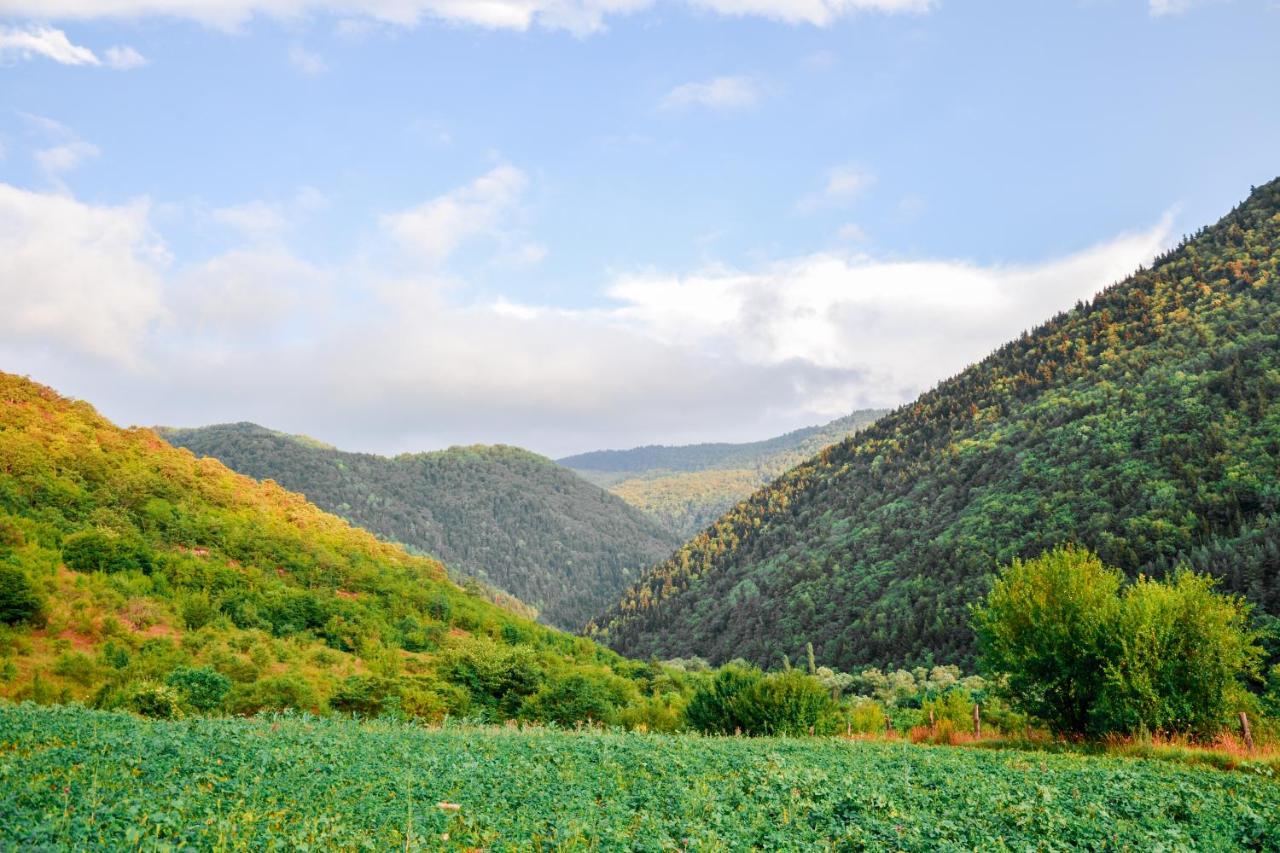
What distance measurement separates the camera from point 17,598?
111 feet

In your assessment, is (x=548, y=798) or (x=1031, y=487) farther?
(x=1031, y=487)

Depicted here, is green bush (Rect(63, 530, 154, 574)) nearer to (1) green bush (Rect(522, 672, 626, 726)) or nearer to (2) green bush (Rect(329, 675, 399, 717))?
(2) green bush (Rect(329, 675, 399, 717))

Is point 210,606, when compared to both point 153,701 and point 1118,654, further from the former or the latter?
point 1118,654

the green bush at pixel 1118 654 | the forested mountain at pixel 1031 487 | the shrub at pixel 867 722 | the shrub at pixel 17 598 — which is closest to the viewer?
the green bush at pixel 1118 654

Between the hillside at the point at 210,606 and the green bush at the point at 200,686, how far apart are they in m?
0.08

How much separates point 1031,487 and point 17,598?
96670mm

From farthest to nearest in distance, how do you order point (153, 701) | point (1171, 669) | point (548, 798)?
point (153, 701) → point (1171, 669) → point (548, 798)

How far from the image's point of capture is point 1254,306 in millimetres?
95125

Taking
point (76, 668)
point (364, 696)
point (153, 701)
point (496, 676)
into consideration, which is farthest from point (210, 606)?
point (153, 701)

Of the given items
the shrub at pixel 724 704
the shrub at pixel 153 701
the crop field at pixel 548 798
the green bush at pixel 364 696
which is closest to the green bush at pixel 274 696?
the green bush at pixel 364 696

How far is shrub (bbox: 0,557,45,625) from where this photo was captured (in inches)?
1316

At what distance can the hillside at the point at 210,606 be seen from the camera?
111 ft

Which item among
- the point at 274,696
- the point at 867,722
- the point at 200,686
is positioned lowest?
the point at 867,722

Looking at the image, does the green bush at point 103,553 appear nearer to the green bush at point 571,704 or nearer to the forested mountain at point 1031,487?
the green bush at point 571,704
